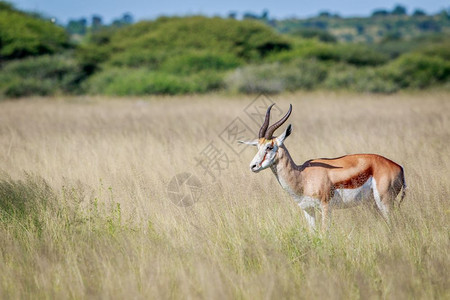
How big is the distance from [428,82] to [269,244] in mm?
25562

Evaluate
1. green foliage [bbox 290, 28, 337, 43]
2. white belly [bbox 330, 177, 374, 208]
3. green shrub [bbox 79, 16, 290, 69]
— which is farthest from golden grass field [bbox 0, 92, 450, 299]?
green foliage [bbox 290, 28, 337, 43]

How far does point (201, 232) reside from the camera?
4.77 meters

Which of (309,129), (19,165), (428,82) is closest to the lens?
(19,165)

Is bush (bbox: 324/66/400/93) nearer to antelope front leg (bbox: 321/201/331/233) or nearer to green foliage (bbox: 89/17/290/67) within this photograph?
green foliage (bbox: 89/17/290/67)

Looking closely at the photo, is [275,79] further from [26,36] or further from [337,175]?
[337,175]

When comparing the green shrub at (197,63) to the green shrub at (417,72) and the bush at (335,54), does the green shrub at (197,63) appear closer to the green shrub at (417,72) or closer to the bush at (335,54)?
the bush at (335,54)

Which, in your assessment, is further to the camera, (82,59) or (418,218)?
(82,59)

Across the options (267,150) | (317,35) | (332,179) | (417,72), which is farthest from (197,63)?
(317,35)

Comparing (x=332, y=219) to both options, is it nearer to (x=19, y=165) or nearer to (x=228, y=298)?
(x=228, y=298)

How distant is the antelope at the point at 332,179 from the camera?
492cm

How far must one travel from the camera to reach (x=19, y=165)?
7.72 metres

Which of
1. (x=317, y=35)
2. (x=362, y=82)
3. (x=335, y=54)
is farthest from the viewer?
(x=317, y=35)

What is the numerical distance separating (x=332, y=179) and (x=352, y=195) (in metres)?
0.24

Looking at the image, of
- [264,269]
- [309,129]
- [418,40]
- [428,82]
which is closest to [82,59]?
[428,82]
